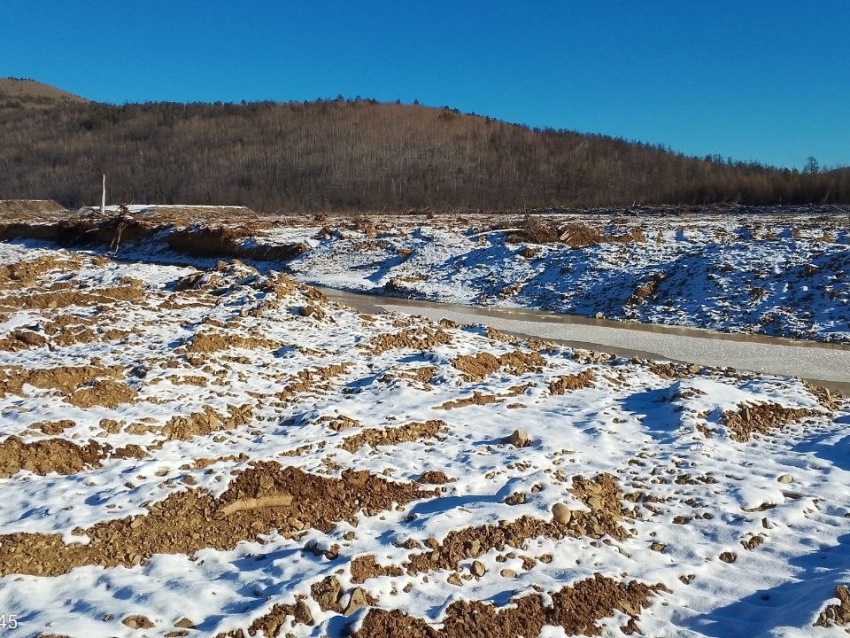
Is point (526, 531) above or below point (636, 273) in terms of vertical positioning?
below

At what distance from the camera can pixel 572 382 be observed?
9.12 m

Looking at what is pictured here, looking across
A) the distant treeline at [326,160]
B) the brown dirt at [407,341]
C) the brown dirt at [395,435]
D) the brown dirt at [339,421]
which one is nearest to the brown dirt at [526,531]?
the brown dirt at [395,435]

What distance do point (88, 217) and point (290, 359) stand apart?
37.3 metres

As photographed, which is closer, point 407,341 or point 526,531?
point 526,531

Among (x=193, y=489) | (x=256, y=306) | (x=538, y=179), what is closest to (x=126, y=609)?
(x=193, y=489)

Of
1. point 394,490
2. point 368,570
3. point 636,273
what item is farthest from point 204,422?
point 636,273

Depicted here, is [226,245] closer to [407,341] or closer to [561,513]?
[407,341]

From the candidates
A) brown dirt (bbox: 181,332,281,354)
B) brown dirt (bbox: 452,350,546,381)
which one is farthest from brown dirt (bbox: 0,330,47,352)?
brown dirt (bbox: 452,350,546,381)

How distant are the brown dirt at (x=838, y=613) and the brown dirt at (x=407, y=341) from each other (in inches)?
280

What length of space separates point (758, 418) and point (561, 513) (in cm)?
397

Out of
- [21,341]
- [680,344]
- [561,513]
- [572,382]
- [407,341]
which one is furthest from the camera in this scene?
[680,344]

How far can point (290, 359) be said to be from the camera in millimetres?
9180

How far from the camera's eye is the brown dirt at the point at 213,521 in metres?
4.23

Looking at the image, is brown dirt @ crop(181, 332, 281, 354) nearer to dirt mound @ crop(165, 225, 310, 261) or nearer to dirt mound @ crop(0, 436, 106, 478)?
dirt mound @ crop(0, 436, 106, 478)
